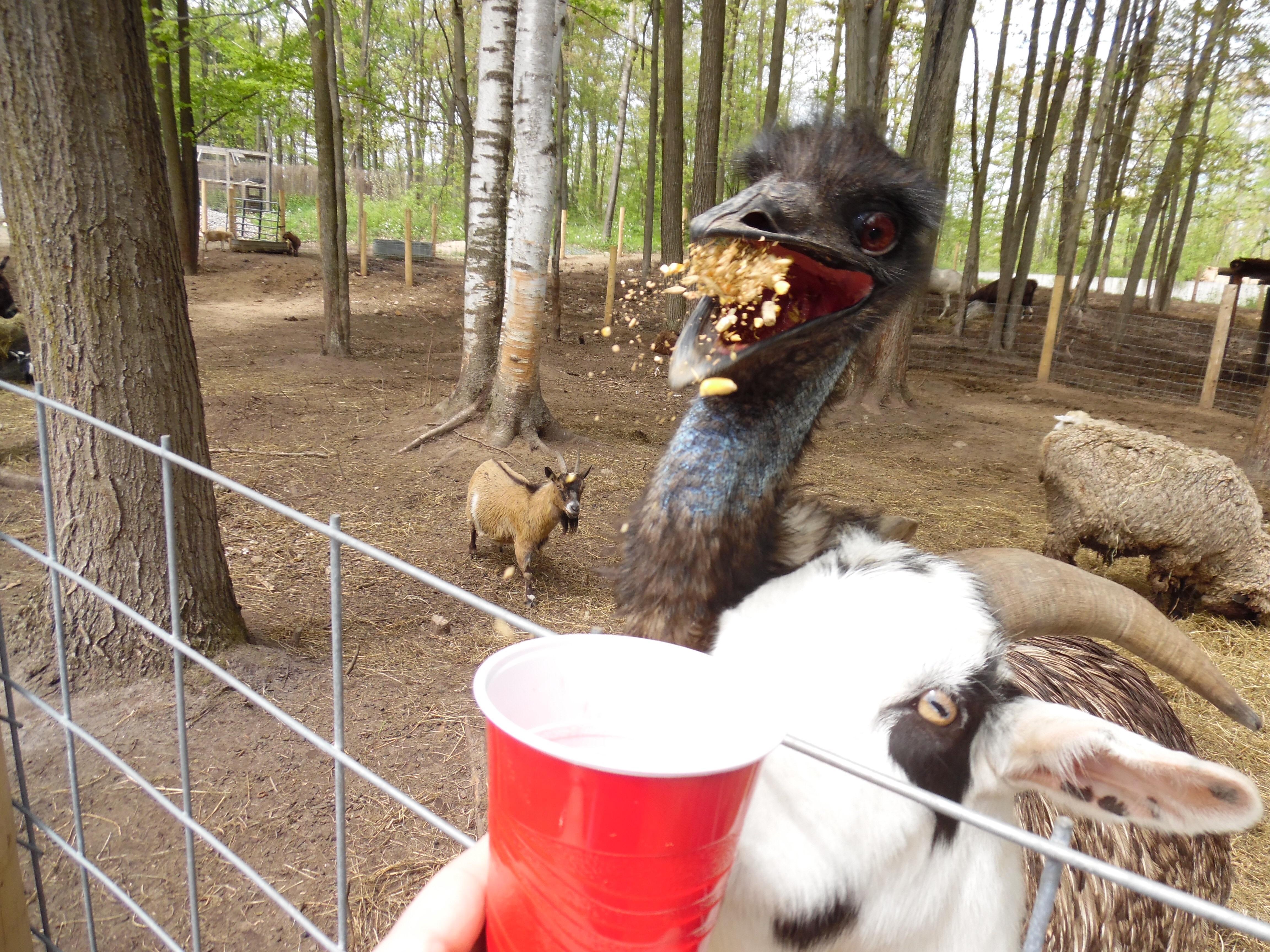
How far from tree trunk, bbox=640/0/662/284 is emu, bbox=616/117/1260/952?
1483cm

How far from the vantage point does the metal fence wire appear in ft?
2.26

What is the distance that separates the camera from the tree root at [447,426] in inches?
251

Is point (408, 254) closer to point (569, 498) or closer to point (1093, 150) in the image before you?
point (1093, 150)

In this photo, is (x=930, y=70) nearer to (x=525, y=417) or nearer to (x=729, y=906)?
(x=525, y=417)

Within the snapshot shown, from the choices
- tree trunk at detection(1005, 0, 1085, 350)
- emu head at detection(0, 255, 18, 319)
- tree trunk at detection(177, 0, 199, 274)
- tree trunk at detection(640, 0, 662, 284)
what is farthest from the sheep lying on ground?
tree trunk at detection(177, 0, 199, 274)

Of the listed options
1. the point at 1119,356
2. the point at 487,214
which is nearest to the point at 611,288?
the point at 487,214

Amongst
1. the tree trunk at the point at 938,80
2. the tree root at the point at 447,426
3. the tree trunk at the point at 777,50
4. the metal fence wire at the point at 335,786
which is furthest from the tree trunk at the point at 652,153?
the metal fence wire at the point at 335,786

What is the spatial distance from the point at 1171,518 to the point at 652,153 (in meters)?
15.7

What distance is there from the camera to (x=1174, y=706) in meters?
4.30

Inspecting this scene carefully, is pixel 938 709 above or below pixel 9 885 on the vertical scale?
above

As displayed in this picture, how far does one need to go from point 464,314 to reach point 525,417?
1058mm

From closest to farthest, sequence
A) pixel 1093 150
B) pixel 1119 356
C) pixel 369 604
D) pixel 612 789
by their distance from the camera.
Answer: pixel 612 789 < pixel 369 604 < pixel 1093 150 < pixel 1119 356

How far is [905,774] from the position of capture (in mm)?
1201

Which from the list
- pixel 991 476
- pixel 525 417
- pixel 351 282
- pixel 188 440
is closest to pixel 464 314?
pixel 525 417
